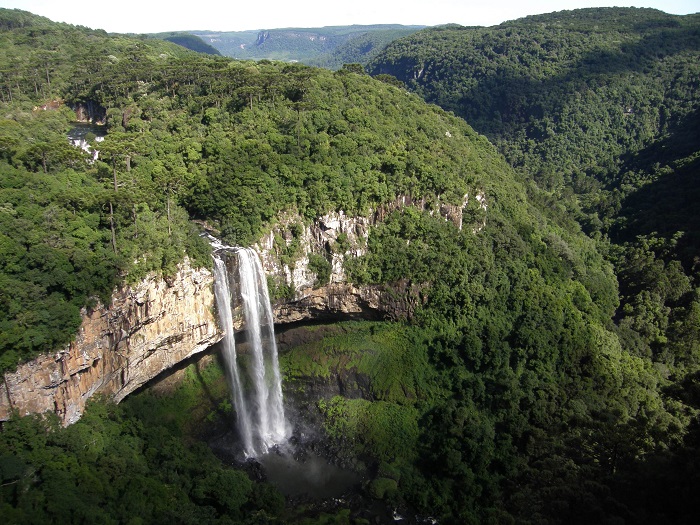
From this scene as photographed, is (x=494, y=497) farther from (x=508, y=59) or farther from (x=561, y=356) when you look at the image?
(x=508, y=59)

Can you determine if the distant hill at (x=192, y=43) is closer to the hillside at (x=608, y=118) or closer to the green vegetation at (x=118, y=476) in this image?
the hillside at (x=608, y=118)

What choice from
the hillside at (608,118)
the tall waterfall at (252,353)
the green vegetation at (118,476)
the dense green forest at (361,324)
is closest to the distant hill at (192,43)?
the hillside at (608,118)

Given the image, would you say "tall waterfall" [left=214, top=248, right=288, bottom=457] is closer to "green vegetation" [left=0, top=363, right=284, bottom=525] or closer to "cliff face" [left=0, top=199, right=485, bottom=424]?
"cliff face" [left=0, top=199, right=485, bottom=424]

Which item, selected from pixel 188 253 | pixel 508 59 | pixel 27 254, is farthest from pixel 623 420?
pixel 508 59

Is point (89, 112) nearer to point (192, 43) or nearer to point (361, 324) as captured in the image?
point (361, 324)

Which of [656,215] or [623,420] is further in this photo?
[656,215]

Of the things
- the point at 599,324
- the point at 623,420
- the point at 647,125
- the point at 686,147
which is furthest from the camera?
the point at 647,125
